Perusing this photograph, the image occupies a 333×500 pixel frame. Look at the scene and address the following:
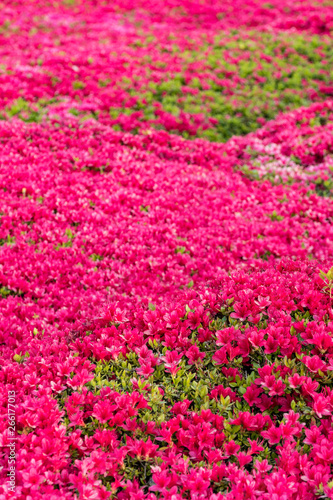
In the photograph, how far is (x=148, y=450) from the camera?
3.45 metres

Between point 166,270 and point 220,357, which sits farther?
point 166,270

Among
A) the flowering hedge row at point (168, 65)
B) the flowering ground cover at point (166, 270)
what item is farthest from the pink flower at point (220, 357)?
the flowering hedge row at point (168, 65)

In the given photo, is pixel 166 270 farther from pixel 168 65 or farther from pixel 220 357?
pixel 168 65

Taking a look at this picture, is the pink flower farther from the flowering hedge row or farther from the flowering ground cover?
the flowering hedge row

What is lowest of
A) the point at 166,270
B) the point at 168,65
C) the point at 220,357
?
the point at 166,270

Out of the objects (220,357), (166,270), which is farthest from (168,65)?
(220,357)

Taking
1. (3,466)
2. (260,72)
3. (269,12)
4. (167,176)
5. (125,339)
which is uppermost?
(269,12)

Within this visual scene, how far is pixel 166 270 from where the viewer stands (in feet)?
23.5

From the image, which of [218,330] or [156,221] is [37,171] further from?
[218,330]

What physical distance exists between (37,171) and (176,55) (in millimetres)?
10675

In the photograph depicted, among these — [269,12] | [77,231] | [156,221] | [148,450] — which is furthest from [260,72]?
[148,450]

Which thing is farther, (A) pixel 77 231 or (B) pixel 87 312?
(A) pixel 77 231

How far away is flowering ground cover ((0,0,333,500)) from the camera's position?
3506 millimetres

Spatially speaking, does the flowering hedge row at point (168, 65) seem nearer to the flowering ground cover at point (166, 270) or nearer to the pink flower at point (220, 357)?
the flowering ground cover at point (166, 270)
